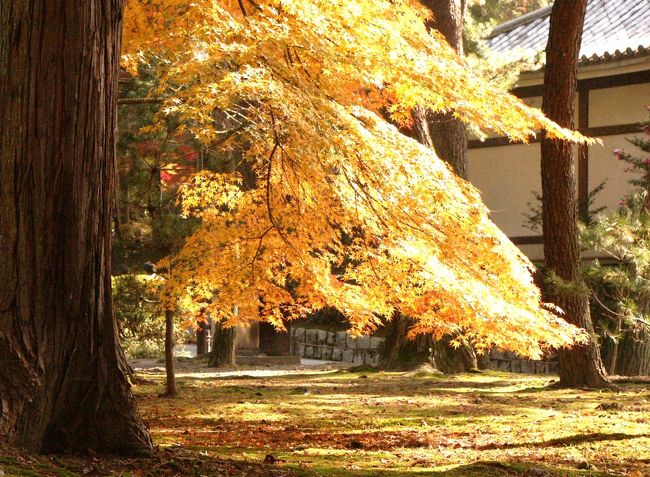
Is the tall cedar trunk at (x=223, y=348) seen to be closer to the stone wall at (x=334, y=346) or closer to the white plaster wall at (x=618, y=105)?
the stone wall at (x=334, y=346)

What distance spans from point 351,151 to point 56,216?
2.42 meters

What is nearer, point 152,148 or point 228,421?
point 228,421

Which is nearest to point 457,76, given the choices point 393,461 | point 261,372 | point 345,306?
point 345,306

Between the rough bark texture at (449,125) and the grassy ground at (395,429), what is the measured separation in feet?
10.1

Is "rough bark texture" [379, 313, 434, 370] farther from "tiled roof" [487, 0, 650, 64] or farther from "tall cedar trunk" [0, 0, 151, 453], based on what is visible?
"tall cedar trunk" [0, 0, 151, 453]

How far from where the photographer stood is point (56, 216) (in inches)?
190

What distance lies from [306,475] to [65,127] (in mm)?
2171

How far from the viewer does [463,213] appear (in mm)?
7449

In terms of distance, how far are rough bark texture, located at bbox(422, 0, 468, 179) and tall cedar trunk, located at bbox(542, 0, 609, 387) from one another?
2.49m

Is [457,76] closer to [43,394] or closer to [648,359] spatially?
[43,394]

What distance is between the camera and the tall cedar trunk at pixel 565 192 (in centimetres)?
1077

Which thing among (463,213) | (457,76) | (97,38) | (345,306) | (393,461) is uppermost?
(457,76)

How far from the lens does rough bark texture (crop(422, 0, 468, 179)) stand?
43.8 ft

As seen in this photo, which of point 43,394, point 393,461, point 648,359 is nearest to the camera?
point 43,394
